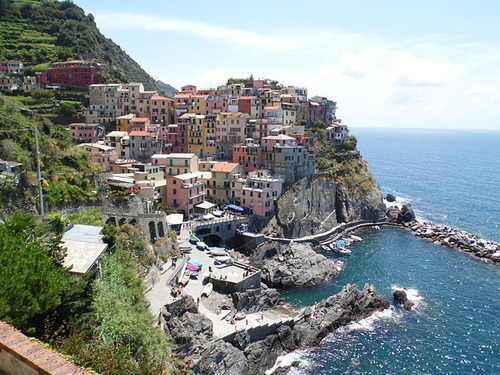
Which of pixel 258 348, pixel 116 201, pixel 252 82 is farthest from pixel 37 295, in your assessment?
pixel 252 82

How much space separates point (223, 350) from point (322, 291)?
21.3m

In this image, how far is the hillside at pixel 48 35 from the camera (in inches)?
3797

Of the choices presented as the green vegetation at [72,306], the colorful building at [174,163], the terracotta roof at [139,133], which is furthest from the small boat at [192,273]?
the terracotta roof at [139,133]

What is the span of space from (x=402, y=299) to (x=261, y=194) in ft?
90.3

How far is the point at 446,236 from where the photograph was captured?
7081 cm

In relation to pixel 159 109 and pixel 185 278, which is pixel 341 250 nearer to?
pixel 185 278

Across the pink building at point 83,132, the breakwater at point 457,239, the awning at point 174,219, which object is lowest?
the breakwater at point 457,239

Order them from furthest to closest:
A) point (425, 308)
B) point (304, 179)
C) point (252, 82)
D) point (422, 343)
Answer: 1. point (252, 82)
2. point (304, 179)
3. point (425, 308)
4. point (422, 343)

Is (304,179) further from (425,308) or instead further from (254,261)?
(425,308)

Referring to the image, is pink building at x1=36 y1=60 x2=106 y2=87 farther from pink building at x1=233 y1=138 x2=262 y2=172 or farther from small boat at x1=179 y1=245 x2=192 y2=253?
small boat at x1=179 y1=245 x2=192 y2=253

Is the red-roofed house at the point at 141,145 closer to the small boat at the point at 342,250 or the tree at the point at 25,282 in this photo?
the small boat at the point at 342,250

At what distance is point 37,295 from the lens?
15805mm

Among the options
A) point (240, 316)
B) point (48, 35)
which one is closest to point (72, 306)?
point (240, 316)

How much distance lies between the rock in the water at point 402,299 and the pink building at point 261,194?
2532 cm
